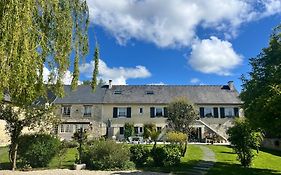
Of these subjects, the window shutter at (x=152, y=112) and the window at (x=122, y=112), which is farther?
the window at (x=122, y=112)

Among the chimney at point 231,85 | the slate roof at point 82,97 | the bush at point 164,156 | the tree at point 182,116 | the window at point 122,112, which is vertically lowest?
the bush at point 164,156

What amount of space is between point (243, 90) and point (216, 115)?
18.2 metres

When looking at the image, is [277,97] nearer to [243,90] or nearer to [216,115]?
[243,90]

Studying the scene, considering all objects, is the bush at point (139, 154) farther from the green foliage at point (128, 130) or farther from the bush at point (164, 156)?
the green foliage at point (128, 130)

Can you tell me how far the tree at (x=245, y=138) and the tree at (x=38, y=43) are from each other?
33.3 feet

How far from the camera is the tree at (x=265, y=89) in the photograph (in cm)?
1341

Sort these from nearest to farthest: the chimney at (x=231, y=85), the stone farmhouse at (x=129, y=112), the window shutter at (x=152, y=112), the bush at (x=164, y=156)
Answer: the bush at (x=164, y=156) < the stone farmhouse at (x=129, y=112) < the window shutter at (x=152, y=112) < the chimney at (x=231, y=85)

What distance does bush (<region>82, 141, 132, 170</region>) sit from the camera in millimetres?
14825

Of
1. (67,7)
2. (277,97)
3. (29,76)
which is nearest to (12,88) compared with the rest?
(29,76)

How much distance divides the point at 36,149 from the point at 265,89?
43.3 feet

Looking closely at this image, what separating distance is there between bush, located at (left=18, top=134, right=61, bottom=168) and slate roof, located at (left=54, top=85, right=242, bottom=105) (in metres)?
23.6

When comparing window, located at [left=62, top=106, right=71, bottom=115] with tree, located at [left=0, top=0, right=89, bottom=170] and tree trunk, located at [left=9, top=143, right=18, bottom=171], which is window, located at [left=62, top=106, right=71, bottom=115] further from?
tree, located at [left=0, top=0, right=89, bottom=170]

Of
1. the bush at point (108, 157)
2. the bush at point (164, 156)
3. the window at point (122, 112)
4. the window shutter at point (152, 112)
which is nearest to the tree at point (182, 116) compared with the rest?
the bush at point (164, 156)

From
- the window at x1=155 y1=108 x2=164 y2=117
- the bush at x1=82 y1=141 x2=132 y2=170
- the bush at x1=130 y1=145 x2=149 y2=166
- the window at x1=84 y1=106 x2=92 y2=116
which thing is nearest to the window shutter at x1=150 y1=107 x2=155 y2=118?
the window at x1=155 y1=108 x2=164 y2=117
